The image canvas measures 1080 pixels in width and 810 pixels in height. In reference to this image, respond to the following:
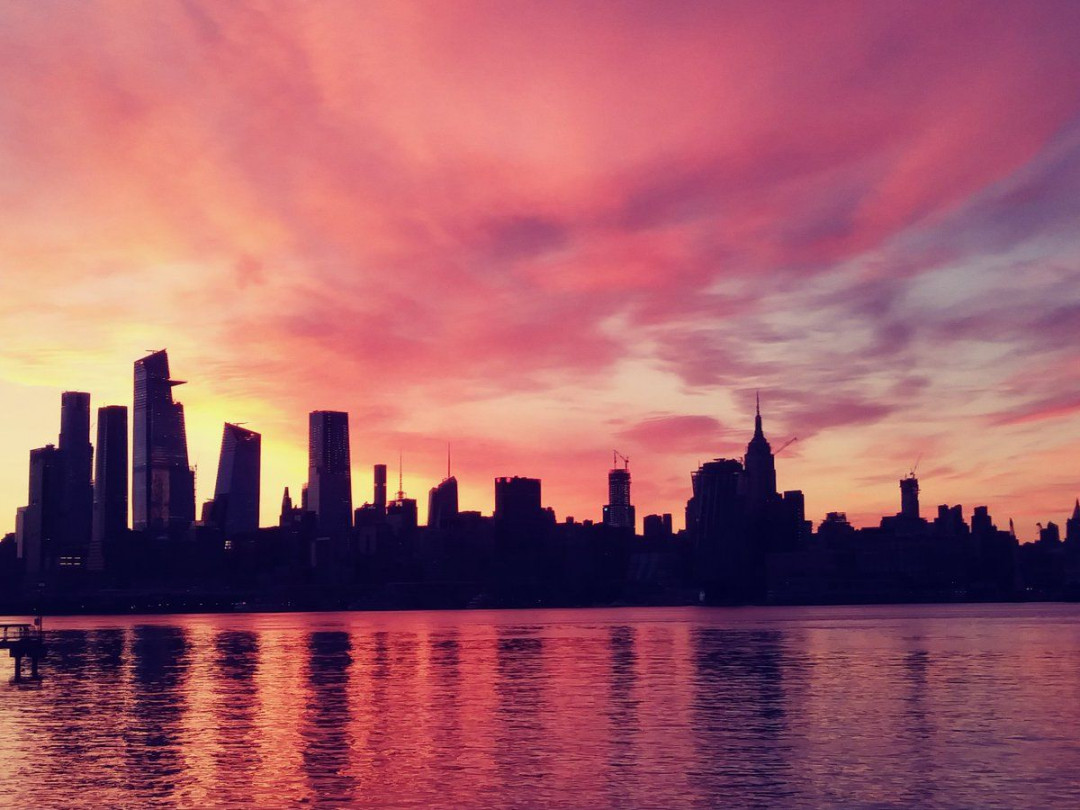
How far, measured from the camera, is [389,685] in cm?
12331

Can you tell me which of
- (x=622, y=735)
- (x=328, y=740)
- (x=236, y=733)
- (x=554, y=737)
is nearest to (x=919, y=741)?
(x=622, y=735)

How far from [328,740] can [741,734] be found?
88.3 ft

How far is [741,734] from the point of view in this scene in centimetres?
7725

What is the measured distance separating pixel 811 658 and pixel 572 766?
10360cm

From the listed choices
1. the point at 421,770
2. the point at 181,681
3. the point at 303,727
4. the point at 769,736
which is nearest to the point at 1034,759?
the point at 769,736

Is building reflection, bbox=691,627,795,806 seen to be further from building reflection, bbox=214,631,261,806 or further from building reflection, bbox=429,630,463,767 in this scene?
building reflection, bbox=214,631,261,806

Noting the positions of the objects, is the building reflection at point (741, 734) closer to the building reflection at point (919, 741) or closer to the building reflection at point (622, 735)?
the building reflection at point (622, 735)

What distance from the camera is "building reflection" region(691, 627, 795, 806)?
5732cm

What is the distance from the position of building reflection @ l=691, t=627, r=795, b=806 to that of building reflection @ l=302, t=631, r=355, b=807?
58.0ft

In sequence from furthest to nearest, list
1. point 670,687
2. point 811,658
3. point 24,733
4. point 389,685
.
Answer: point 811,658, point 389,685, point 670,687, point 24,733

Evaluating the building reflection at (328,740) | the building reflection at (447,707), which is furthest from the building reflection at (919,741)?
the building reflection at (328,740)

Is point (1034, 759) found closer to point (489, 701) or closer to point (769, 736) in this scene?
point (769, 736)

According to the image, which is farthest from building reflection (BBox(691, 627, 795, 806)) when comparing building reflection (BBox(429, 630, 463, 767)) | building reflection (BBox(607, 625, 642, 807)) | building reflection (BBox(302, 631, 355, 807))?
building reflection (BBox(302, 631, 355, 807))

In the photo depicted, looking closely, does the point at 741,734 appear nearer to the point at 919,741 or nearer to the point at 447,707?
the point at 919,741
